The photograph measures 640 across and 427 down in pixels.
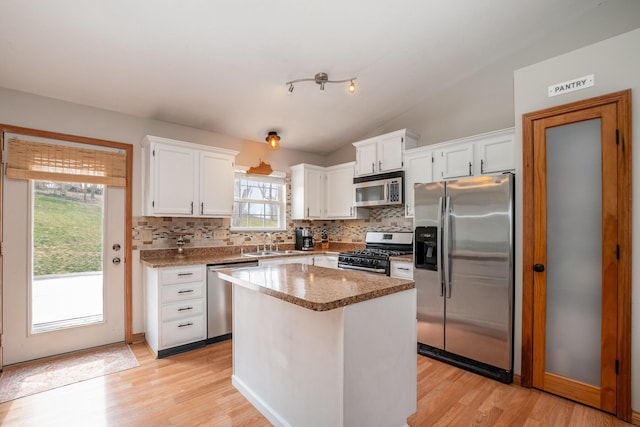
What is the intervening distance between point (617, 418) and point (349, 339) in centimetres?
206

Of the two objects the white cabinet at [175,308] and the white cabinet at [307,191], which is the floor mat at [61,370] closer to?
the white cabinet at [175,308]

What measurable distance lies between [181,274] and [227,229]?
1.09m

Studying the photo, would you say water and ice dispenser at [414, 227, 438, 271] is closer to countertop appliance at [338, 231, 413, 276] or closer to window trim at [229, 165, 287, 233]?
countertop appliance at [338, 231, 413, 276]

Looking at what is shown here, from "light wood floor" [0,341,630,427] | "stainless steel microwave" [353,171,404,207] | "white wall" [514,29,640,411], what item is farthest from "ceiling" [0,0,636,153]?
"light wood floor" [0,341,630,427]

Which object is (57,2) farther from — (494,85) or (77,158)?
(494,85)

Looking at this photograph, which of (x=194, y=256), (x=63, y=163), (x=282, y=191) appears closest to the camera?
(x=63, y=163)

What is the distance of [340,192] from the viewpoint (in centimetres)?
471

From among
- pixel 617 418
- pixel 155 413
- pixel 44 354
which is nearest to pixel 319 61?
pixel 155 413

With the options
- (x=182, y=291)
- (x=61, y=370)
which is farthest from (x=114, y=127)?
(x=61, y=370)

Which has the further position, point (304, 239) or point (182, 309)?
point (304, 239)

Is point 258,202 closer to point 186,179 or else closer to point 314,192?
point 314,192

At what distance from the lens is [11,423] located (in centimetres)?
202

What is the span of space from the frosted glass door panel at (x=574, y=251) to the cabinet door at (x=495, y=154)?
0.57 meters

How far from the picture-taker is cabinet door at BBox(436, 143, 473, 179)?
3.28m
